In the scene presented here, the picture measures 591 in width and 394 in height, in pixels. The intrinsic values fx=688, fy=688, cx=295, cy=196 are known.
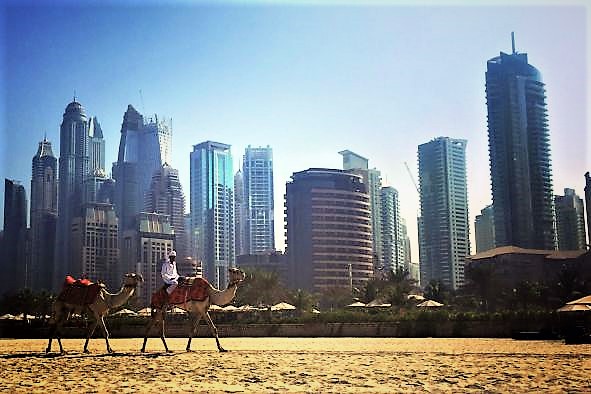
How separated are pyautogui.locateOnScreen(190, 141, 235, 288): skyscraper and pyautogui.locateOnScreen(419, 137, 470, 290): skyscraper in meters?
47.7

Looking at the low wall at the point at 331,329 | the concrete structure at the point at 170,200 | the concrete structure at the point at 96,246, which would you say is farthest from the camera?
the concrete structure at the point at 170,200

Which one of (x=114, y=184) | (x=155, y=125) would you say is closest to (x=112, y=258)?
(x=114, y=184)

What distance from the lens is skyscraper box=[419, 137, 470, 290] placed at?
154 meters

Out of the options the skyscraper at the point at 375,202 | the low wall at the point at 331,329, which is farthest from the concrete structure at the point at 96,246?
the low wall at the point at 331,329

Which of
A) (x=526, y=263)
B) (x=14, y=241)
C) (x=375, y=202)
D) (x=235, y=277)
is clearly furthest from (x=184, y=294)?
(x=375, y=202)

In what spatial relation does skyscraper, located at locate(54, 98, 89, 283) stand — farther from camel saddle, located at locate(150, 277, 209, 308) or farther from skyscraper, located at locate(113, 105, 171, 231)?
camel saddle, located at locate(150, 277, 209, 308)

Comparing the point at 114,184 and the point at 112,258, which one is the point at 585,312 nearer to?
the point at 112,258

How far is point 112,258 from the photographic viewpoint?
130 metres

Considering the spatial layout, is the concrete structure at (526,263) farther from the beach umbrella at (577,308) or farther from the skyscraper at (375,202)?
the skyscraper at (375,202)

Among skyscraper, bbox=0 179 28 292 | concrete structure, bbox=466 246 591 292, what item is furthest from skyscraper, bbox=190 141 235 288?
concrete structure, bbox=466 246 591 292

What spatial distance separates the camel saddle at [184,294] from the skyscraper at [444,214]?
13506 cm

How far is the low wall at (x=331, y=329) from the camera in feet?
105

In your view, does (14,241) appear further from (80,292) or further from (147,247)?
(147,247)

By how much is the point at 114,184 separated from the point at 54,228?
40.1 meters
